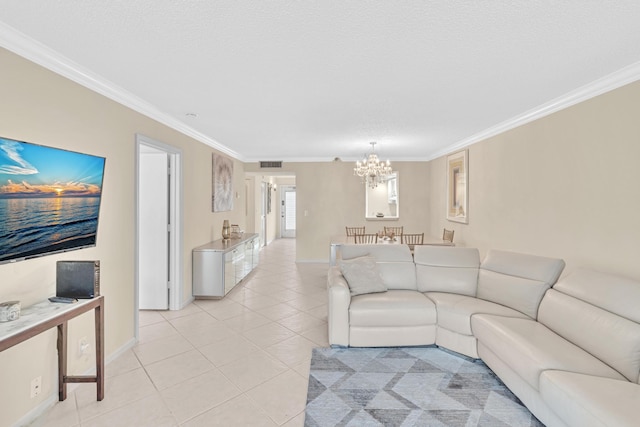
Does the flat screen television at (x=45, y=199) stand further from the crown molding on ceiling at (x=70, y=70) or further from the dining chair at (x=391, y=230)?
the dining chair at (x=391, y=230)

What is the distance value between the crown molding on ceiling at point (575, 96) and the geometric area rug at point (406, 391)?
2786 millimetres

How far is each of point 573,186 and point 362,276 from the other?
2.41 meters

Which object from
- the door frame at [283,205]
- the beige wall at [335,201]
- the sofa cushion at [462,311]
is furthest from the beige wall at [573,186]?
the door frame at [283,205]

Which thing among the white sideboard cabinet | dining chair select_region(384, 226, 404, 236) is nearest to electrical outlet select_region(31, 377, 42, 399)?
the white sideboard cabinet

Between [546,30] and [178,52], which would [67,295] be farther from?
[546,30]

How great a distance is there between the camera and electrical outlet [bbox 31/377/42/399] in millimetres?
2117

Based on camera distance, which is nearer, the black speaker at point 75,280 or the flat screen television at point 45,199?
the flat screen television at point 45,199

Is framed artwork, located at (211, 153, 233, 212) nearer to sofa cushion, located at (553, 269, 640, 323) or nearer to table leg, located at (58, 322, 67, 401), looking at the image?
table leg, located at (58, 322, 67, 401)

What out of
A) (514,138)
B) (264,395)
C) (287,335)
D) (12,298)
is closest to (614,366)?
(264,395)

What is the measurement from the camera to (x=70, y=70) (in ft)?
7.82

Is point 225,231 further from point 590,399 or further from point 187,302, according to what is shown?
point 590,399

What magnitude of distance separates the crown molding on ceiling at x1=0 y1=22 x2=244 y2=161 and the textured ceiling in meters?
0.02

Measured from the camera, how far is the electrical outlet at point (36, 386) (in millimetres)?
2117

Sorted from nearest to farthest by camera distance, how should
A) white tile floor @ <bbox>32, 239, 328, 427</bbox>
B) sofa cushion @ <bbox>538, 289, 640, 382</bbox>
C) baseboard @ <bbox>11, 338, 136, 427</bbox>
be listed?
sofa cushion @ <bbox>538, 289, 640, 382</bbox> → baseboard @ <bbox>11, 338, 136, 427</bbox> → white tile floor @ <bbox>32, 239, 328, 427</bbox>
